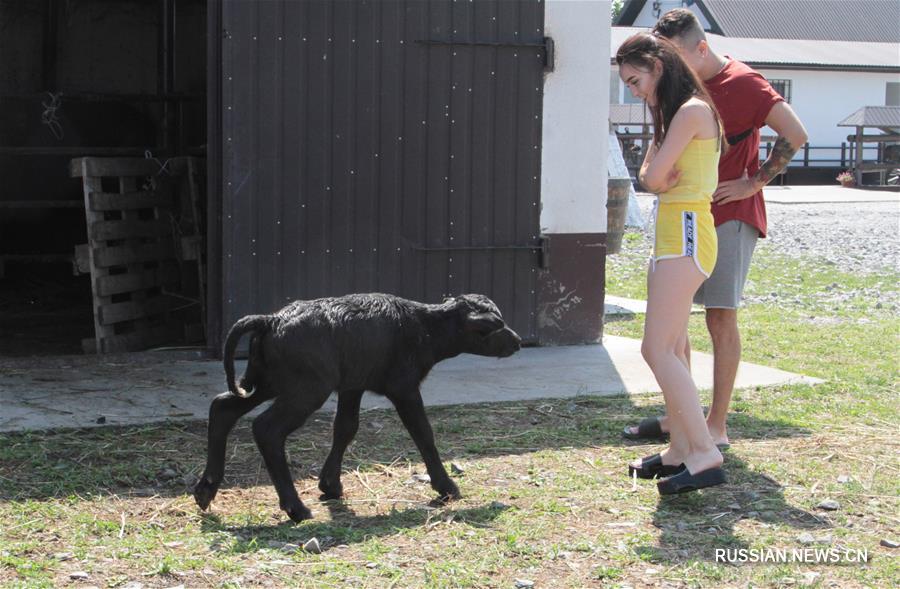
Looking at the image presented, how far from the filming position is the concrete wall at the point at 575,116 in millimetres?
7949

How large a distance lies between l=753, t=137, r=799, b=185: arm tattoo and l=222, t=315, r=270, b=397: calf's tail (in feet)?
7.68

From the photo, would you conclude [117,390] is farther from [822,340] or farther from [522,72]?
[822,340]

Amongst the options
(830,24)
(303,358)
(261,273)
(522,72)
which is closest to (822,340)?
(522,72)

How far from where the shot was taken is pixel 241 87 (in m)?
7.20

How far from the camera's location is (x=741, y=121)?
5.26m

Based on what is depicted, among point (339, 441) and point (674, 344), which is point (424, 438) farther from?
point (674, 344)

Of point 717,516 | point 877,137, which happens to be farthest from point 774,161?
point 877,137

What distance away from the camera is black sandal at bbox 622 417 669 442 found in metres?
5.64

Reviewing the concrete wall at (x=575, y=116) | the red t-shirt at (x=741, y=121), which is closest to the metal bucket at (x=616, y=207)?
the concrete wall at (x=575, y=116)

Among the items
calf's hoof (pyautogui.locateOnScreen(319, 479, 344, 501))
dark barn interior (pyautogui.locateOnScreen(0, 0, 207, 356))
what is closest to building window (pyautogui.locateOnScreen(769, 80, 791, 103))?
dark barn interior (pyautogui.locateOnScreen(0, 0, 207, 356))

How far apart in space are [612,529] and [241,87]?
412cm

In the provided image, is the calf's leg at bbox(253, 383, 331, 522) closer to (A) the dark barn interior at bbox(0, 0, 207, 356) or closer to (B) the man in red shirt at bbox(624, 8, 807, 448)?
(B) the man in red shirt at bbox(624, 8, 807, 448)

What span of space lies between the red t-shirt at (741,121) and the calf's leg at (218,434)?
7.66 feet

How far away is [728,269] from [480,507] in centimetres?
164
